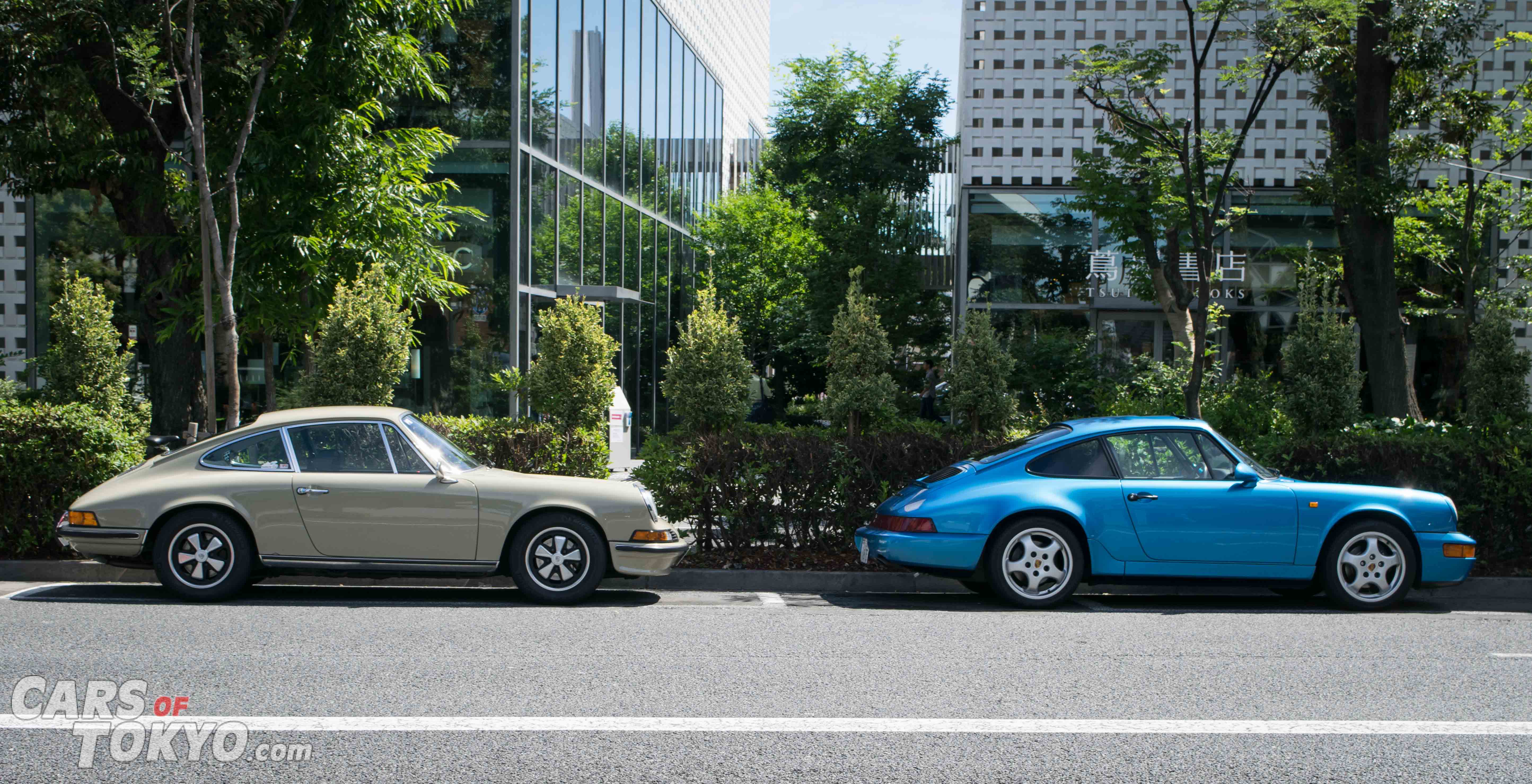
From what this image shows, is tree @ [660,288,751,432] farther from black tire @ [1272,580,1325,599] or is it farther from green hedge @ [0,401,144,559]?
black tire @ [1272,580,1325,599]

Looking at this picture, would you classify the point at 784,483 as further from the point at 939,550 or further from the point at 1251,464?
the point at 1251,464

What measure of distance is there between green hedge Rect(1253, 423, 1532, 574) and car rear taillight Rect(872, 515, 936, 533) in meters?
3.76

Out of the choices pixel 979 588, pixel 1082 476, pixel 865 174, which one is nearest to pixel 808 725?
pixel 1082 476

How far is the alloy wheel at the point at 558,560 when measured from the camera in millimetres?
8023

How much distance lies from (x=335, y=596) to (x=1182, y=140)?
10.4m

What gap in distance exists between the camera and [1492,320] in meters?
11.7

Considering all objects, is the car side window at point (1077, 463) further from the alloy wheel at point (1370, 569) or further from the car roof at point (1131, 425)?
the alloy wheel at point (1370, 569)

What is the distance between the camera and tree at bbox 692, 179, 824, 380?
96.9 feet

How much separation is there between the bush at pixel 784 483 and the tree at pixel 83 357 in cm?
872

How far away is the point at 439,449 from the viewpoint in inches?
328

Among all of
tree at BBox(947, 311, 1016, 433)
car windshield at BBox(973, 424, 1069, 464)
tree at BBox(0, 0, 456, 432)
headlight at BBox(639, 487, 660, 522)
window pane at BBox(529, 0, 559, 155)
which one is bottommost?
headlight at BBox(639, 487, 660, 522)

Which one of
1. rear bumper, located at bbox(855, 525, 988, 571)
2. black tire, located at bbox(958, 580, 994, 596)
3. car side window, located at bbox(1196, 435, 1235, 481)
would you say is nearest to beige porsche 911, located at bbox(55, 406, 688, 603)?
rear bumper, located at bbox(855, 525, 988, 571)

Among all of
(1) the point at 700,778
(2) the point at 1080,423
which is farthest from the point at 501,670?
(2) the point at 1080,423

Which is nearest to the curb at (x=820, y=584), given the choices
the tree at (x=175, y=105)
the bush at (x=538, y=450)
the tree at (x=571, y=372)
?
the bush at (x=538, y=450)
